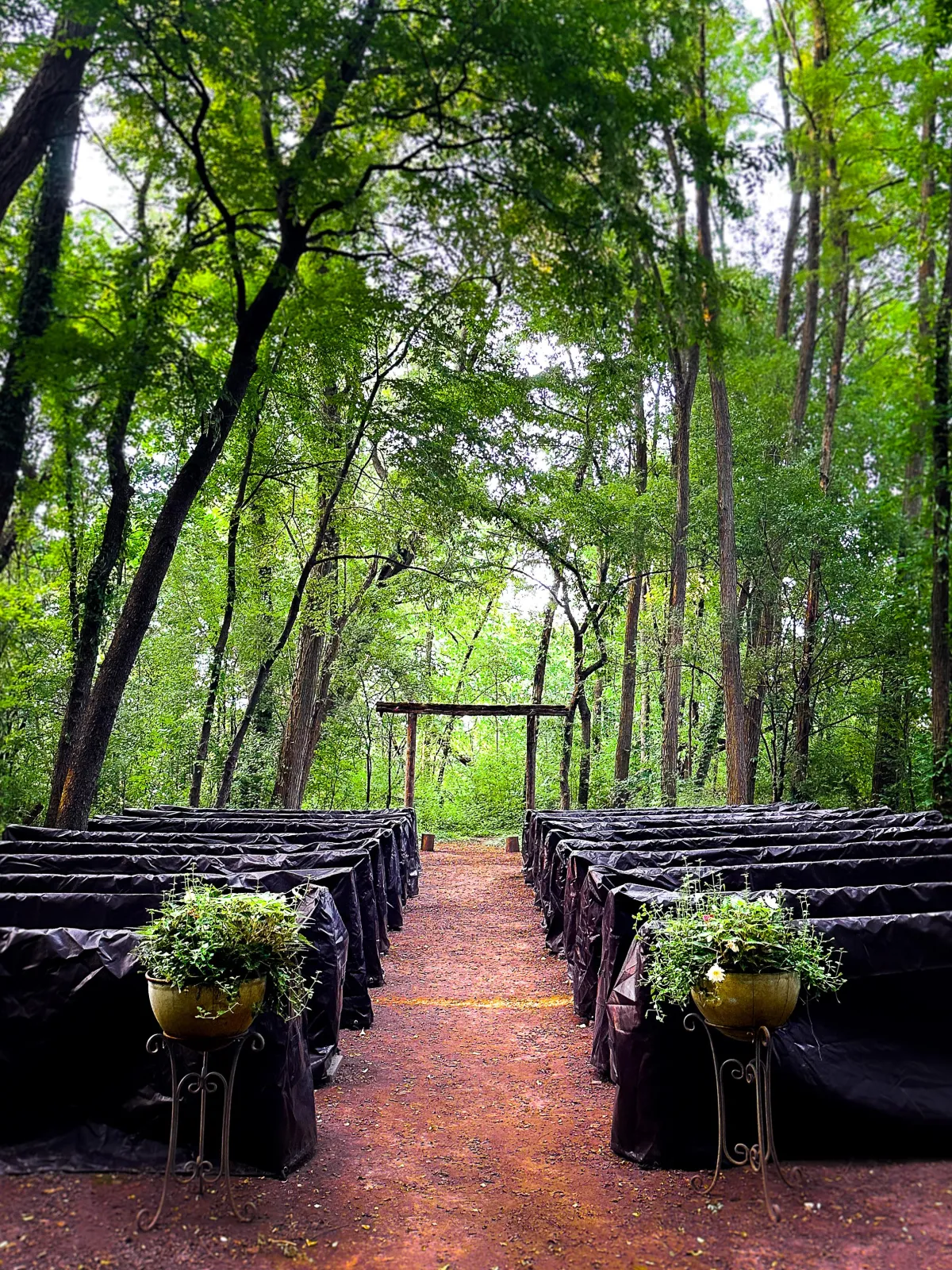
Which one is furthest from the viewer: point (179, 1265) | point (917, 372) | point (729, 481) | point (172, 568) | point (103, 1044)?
point (172, 568)

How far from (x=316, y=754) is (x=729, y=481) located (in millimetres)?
11510

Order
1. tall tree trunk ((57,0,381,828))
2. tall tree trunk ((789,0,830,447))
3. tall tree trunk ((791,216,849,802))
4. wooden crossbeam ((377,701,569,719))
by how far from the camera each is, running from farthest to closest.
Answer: wooden crossbeam ((377,701,569,719)) → tall tree trunk ((789,0,830,447)) → tall tree trunk ((791,216,849,802)) → tall tree trunk ((57,0,381,828))

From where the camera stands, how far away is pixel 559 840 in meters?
7.59

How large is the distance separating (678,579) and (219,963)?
1254 cm

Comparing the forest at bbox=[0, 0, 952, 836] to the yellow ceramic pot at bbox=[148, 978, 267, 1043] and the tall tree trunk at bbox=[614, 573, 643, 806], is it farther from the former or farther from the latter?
the yellow ceramic pot at bbox=[148, 978, 267, 1043]

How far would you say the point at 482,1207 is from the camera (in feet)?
10.4

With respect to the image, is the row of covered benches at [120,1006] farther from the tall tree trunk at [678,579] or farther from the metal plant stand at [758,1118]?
Result: the tall tree trunk at [678,579]

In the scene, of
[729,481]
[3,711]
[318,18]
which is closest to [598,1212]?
[318,18]

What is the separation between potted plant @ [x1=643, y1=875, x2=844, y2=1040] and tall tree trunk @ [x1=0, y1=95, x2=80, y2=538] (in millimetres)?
5969

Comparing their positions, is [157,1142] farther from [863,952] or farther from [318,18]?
[318,18]

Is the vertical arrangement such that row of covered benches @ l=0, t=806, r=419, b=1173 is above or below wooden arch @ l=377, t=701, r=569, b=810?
below

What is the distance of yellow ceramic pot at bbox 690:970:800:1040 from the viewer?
116 inches

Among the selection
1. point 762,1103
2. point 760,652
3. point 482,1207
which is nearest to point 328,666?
point 760,652

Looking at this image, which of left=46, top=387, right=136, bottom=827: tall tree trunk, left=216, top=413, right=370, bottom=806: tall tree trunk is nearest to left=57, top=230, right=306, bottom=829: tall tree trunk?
left=46, top=387, right=136, bottom=827: tall tree trunk
